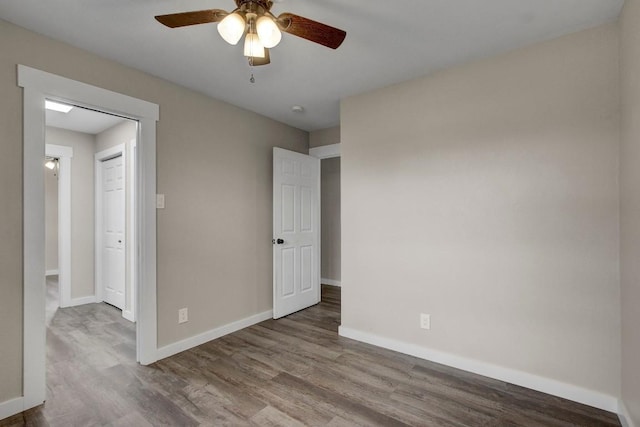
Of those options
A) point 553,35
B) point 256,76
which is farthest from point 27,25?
point 553,35

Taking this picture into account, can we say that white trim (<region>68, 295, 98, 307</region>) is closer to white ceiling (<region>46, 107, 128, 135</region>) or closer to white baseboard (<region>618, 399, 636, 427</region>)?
white ceiling (<region>46, 107, 128, 135</region>)

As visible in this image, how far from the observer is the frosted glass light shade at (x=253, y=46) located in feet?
5.15

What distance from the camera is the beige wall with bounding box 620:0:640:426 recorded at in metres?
1.57

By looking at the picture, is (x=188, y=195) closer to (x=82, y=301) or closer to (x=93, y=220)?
(x=93, y=220)

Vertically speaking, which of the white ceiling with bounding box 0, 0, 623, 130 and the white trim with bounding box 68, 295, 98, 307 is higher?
the white ceiling with bounding box 0, 0, 623, 130

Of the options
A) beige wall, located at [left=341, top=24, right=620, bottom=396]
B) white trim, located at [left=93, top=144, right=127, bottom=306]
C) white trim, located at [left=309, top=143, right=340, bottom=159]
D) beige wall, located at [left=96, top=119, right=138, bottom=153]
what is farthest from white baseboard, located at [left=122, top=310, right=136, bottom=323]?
white trim, located at [left=309, top=143, right=340, bottom=159]

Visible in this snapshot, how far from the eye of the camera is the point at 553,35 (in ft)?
6.80

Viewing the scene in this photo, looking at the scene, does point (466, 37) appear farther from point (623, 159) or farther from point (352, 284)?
point (352, 284)

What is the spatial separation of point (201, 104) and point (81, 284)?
10.6 feet

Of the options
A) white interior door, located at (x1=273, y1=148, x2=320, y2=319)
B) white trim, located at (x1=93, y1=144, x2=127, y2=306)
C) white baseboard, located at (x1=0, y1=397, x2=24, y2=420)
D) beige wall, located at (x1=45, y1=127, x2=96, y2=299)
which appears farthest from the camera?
white trim, located at (x1=93, y1=144, x2=127, y2=306)

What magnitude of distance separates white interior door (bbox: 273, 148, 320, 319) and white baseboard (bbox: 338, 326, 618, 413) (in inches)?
43.8

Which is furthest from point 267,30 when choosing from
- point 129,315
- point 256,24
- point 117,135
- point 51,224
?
point 51,224

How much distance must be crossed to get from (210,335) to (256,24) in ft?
9.04

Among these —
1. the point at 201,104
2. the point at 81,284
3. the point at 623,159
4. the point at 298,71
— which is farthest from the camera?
the point at 81,284
